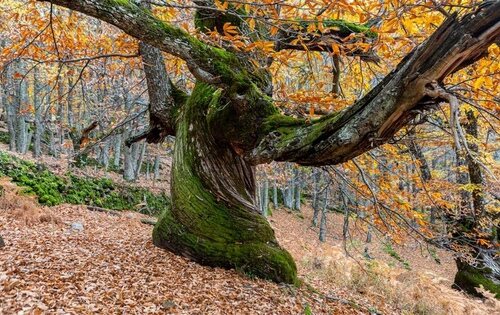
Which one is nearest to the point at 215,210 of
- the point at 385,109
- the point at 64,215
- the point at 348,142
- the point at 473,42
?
the point at 348,142

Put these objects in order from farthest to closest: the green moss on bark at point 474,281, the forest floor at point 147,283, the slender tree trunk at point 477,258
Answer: the green moss on bark at point 474,281
the slender tree trunk at point 477,258
the forest floor at point 147,283

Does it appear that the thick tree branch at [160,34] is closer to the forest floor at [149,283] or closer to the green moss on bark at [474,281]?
the forest floor at [149,283]

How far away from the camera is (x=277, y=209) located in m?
24.8

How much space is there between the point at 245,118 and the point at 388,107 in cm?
197

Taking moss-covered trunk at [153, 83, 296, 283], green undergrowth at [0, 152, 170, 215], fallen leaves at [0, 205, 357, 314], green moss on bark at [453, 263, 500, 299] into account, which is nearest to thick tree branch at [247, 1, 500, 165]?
moss-covered trunk at [153, 83, 296, 283]

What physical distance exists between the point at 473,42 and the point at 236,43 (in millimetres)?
2040

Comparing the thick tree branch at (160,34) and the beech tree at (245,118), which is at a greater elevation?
the thick tree branch at (160,34)

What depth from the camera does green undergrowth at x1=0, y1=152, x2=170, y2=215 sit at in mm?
9577

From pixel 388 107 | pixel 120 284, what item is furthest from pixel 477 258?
pixel 120 284

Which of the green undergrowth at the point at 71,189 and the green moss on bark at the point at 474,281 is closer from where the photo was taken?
the green moss on bark at the point at 474,281

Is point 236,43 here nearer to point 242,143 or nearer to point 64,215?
point 242,143

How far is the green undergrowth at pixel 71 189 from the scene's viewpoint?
377 inches

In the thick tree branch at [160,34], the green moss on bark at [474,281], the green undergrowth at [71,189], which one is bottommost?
the green moss on bark at [474,281]

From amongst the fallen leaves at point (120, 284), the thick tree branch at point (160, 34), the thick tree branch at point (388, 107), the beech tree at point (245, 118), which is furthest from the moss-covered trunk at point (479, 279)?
the thick tree branch at point (160, 34)
